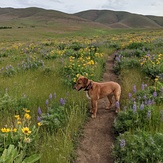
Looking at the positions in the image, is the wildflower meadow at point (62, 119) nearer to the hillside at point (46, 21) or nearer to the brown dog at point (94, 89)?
the brown dog at point (94, 89)

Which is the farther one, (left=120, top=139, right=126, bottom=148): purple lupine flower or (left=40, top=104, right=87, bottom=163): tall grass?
(left=120, top=139, right=126, bottom=148): purple lupine flower

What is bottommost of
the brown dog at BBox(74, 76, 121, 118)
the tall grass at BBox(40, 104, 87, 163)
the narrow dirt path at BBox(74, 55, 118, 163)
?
the narrow dirt path at BBox(74, 55, 118, 163)

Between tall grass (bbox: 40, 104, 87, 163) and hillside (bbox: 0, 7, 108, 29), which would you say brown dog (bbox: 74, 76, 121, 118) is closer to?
tall grass (bbox: 40, 104, 87, 163)

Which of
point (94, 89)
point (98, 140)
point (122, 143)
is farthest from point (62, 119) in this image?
point (122, 143)

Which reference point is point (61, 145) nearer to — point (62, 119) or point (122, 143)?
point (62, 119)

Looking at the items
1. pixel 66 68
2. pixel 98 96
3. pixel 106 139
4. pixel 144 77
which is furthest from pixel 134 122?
pixel 66 68

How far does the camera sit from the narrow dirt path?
149 inches

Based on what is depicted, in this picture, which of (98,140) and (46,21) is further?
(46,21)

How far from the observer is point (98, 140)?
4.30m

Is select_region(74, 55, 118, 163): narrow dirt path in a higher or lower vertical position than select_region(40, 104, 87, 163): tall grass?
lower

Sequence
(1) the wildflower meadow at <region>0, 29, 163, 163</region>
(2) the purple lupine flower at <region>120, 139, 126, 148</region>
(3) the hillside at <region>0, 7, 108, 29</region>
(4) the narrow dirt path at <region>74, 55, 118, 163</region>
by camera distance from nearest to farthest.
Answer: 1. (1) the wildflower meadow at <region>0, 29, 163, 163</region>
2. (2) the purple lupine flower at <region>120, 139, 126, 148</region>
3. (4) the narrow dirt path at <region>74, 55, 118, 163</region>
4. (3) the hillside at <region>0, 7, 108, 29</region>

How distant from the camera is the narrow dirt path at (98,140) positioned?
3778 millimetres

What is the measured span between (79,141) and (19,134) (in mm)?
1253

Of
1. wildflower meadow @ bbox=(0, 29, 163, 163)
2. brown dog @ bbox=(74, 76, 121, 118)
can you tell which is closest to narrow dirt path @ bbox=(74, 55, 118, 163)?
wildflower meadow @ bbox=(0, 29, 163, 163)
